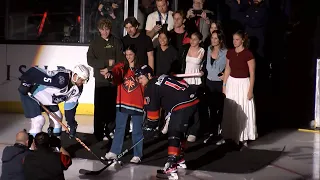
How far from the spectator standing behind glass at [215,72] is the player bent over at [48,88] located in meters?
1.98

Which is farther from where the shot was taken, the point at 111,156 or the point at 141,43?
the point at 141,43

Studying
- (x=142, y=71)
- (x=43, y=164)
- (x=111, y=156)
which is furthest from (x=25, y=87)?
(x=43, y=164)

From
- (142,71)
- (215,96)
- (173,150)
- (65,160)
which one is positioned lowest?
(173,150)

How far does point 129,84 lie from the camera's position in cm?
895

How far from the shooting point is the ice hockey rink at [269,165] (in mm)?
8547

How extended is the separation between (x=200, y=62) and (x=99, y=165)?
2089 millimetres

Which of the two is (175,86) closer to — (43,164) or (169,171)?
(169,171)

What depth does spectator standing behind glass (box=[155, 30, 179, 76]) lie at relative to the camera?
10281mm

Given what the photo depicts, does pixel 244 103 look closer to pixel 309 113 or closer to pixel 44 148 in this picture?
pixel 309 113

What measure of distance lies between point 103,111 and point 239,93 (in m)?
1.75

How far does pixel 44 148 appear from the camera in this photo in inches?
261

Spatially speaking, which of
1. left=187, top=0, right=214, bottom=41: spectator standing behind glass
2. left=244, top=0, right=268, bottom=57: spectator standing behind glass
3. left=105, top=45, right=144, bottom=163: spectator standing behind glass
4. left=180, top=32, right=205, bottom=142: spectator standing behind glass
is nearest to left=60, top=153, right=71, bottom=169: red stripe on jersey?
left=105, top=45, right=144, bottom=163: spectator standing behind glass

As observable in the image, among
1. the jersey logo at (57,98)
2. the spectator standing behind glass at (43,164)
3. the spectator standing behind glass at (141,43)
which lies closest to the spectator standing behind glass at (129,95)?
the jersey logo at (57,98)

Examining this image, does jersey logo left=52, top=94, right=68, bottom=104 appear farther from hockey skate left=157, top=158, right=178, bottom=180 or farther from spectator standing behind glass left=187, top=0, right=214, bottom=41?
spectator standing behind glass left=187, top=0, right=214, bottom=41
